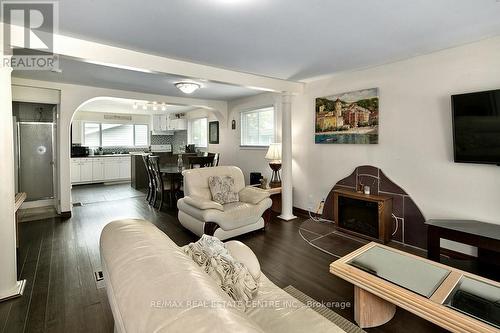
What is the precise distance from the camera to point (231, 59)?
10.5ft

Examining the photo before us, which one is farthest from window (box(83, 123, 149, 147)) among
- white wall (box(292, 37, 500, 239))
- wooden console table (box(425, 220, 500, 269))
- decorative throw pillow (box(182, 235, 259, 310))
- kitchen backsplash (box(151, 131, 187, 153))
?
wooden console table (box(425, 220, 500, 269))

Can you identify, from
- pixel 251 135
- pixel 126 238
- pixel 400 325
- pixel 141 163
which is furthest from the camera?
pixel 141 163

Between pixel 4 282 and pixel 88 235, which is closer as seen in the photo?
pixel 4 282

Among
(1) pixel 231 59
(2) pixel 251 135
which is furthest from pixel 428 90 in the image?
(2) pixel 251 135

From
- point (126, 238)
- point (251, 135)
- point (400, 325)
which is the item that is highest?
point (251, 135)

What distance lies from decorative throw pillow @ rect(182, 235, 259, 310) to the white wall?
2742 mm

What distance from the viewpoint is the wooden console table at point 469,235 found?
2270 mm

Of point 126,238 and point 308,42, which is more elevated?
point 308,42

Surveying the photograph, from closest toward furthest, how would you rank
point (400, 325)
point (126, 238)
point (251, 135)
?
1. point (126, 238)
2. point (400, 325)
3. point (251, 135)

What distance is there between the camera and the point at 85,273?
2.61 m

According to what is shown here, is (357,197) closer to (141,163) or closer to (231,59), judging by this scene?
(231,59)

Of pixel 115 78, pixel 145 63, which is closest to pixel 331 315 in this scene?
A: pixel 145 63

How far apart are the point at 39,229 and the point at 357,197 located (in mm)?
4777

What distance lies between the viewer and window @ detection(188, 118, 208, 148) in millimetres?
7625
